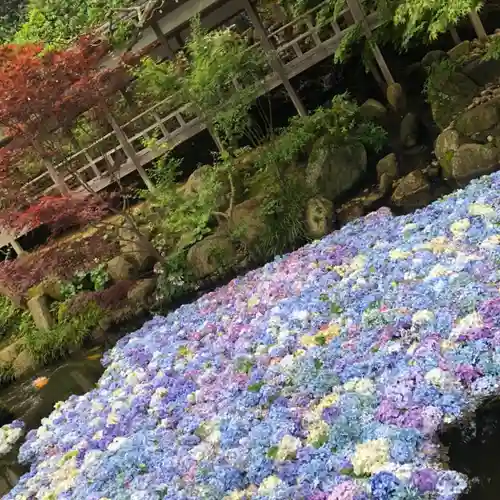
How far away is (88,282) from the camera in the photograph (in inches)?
503

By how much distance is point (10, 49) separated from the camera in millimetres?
9422

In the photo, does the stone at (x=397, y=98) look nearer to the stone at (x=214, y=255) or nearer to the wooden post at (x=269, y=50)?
the wooden post at (x=269, y=50)

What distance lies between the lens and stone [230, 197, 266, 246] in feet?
34.6

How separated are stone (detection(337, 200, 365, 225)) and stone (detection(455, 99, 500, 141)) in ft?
6.21

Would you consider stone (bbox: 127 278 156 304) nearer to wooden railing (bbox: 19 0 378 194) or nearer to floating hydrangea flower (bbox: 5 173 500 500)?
wooden railing (bbox: 19 0 378 194)

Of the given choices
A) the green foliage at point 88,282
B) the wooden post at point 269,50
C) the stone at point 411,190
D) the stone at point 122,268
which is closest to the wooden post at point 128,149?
the stone at point 122,268

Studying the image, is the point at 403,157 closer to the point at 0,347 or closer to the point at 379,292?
the point at 379,292

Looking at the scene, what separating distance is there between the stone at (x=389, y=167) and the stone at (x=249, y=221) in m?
2.02

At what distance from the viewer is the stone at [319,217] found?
10.1m

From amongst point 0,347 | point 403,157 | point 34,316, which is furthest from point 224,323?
point 0,347

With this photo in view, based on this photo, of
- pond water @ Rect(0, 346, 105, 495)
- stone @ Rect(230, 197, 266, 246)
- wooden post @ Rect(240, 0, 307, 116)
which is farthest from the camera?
wooden post @ Rect(240, 0, 307, 116)

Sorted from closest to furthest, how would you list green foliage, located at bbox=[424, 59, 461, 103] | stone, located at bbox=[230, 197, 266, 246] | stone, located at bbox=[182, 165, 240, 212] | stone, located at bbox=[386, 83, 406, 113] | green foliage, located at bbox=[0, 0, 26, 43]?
stone, located at bbox=[230, 197, 266, 246] < green foliage, located at bbox=[424, 59, 461, 103] < stone, located at bbox=[182, 165, 240, 212] < stone, located at bbox=[386, 83, 406, 113] < green foliage, located at bbox=[0, 0, 26, 43]

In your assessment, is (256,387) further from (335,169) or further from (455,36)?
(455,36)

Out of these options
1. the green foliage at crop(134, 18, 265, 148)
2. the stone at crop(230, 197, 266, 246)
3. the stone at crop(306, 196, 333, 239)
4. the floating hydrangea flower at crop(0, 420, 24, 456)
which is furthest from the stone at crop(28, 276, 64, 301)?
the stone at crop(306, 196, 333, 239)
